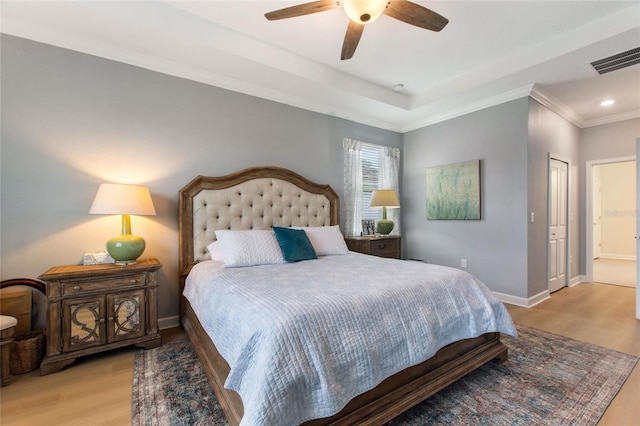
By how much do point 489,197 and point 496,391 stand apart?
2697mm

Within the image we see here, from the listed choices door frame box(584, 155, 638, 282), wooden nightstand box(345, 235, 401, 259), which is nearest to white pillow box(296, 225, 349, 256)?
wooden nightstand box(345, 235, 401, 259)

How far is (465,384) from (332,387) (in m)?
1.22

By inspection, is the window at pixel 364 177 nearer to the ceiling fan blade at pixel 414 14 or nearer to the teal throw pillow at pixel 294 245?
the teal throw pillow at pixel 294 245

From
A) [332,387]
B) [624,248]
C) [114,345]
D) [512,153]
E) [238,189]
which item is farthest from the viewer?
[624,248]

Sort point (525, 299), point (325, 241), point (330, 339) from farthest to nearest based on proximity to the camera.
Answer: point (525, 299) → point (325, 241) → point (330, 339)

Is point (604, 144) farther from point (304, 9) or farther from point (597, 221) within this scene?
point (304, 9)

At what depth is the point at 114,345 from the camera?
2254 millimetres

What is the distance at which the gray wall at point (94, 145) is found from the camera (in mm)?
2309

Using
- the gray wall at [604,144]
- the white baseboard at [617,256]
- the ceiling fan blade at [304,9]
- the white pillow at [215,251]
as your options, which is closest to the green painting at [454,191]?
the gray wall at [604,144]

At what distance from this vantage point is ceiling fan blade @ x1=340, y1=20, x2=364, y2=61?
211 centimetres

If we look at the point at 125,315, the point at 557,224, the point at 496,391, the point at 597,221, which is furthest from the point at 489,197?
the point at 597,221

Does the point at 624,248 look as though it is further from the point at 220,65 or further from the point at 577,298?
the point at 220,65

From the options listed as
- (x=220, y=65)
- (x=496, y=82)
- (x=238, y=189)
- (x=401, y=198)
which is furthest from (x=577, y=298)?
(x=220, y=65)

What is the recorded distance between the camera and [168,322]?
9.52 feet
